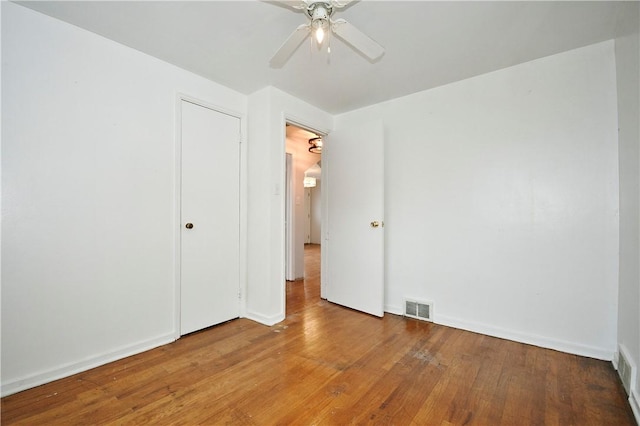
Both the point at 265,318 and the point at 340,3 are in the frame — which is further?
the point at 265,318

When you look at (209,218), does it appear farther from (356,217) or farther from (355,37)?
(355,37)

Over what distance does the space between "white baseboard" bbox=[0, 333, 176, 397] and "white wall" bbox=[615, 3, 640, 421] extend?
3121 mm

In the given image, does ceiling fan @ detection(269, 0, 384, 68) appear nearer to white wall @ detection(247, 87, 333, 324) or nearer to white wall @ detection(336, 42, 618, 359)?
white wall @ detection(247, 87, 333, 324)

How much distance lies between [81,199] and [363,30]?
2.29 meters

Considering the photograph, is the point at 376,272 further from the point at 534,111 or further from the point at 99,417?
the point at 99,417

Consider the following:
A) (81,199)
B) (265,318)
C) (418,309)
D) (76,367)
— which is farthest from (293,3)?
(418,309)

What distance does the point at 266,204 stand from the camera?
277 centimetres

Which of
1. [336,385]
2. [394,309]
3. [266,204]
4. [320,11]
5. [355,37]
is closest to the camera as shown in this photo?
[320,11]

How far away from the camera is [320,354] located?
84.4 inches

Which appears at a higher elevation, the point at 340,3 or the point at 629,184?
the point at 340,3

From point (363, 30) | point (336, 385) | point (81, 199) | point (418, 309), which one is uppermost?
point (363, 30)

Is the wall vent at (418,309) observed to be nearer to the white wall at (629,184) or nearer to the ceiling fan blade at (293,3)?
the white wall at (629,184)

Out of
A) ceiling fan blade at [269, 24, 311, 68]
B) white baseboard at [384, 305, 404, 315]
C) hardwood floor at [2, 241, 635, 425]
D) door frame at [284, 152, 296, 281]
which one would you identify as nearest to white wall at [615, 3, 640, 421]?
hardwood floor at [2, 241, 635, 425]

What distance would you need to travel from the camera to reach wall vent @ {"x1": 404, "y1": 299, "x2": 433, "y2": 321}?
2.80 metres
